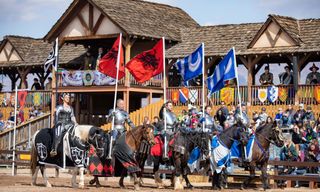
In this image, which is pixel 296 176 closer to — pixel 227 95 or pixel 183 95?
pixel 227 95

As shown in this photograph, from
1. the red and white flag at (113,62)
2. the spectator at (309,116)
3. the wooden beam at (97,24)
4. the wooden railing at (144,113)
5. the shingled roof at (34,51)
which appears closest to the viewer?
the red and white flag at (113,62)

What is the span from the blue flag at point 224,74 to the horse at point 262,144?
1.85 meters

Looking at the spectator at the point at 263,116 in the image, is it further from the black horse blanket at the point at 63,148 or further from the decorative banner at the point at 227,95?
the black horse blanket at the point at 63,148

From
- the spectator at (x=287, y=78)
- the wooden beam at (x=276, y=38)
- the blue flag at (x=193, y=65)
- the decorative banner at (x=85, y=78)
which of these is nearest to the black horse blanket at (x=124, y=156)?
the blue flag at (x=193, y=65)

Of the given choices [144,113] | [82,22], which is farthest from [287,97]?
[82,22]

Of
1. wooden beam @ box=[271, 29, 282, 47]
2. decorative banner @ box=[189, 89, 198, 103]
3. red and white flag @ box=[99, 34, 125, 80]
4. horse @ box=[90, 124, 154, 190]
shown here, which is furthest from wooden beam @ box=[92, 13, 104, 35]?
horse @ box=[90, 124, 154, 190]

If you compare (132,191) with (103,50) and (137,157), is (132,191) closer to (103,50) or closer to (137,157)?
(137,157)

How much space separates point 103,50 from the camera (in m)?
43.1

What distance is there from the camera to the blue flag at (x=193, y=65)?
25.4m

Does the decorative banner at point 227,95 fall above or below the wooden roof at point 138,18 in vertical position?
below

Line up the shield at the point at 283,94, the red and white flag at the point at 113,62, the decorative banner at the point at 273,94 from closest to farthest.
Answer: the red and white flag at the point at 113,62, the shield at the point at 283,94, the decorative banner at the point at 273,94

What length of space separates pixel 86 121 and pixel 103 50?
3.87 metres

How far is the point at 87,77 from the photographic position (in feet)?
132

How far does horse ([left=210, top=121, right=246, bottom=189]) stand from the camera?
77.6ft
